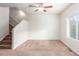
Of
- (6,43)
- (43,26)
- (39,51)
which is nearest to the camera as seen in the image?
(39,51)

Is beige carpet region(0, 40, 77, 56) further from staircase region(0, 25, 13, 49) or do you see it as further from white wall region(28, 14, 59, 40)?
white wall region(28, 14, 59, 40)

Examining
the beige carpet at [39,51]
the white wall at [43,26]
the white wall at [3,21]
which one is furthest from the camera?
the white wall at [43,26]

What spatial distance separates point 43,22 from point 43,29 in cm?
51

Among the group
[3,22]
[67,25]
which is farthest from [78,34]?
[3,22]

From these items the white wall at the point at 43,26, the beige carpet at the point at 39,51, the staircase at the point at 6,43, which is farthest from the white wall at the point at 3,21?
the white wall at the point at 43,26

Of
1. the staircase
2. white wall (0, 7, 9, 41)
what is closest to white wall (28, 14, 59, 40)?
the staircase

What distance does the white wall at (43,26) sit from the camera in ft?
30.4

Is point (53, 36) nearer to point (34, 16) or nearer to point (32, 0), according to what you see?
point (34, 16)

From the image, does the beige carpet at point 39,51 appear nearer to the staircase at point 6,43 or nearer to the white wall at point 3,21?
the staircase at point 6,43

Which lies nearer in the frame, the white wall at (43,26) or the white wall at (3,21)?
the white wall at (3,21)

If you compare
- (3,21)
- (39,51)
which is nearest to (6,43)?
(3,21)

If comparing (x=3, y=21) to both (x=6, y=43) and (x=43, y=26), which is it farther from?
(x=43, y=26)

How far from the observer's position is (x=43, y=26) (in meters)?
9.41

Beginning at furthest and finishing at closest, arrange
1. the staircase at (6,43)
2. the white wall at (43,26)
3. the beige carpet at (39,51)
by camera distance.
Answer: the white wall at (43,26)
the staircase at (6,43)
the beige carpet at (39,51)
